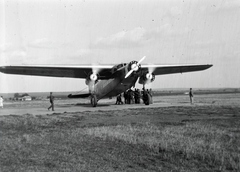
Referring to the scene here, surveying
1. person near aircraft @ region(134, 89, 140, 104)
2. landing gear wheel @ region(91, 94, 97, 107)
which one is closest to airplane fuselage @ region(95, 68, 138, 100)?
landing gear wheel @ region(91, 94, 97, 107)

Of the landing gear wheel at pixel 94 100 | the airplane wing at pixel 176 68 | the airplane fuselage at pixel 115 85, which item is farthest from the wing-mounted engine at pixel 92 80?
the airplane wing at pixel 176 68

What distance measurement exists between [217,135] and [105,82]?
17172 mm

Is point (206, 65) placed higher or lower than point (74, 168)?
higher

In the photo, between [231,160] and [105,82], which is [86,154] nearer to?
[231,160]

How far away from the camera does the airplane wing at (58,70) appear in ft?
76.1

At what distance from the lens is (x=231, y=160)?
618cm

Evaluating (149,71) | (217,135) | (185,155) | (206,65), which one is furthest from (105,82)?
(185,155)

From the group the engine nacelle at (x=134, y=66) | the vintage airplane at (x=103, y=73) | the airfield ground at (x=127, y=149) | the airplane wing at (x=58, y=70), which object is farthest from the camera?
the airplane wing at (x=58, y=70)

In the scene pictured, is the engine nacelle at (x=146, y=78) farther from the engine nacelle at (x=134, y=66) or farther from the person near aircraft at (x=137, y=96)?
the person near aircraft at (x=137, y=96)

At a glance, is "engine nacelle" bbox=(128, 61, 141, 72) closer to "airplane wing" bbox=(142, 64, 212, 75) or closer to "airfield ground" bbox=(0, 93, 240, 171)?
"airplane wing" bbox=(142, 64, 212, 75)

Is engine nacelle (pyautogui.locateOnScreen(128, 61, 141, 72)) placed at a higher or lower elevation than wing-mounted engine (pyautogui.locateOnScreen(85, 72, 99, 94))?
higher

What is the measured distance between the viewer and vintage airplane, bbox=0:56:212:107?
23.0m

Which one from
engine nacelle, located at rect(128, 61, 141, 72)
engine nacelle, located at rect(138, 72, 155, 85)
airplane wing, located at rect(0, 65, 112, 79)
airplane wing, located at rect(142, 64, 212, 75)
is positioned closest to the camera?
engine nacelle, located at rect(128, 61, 141, 72)

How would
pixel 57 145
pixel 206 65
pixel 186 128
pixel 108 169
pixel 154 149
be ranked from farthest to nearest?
pixel 206 65
pixel 186 128
pixel 57 145
pixel 154 149
pixel 108 169
